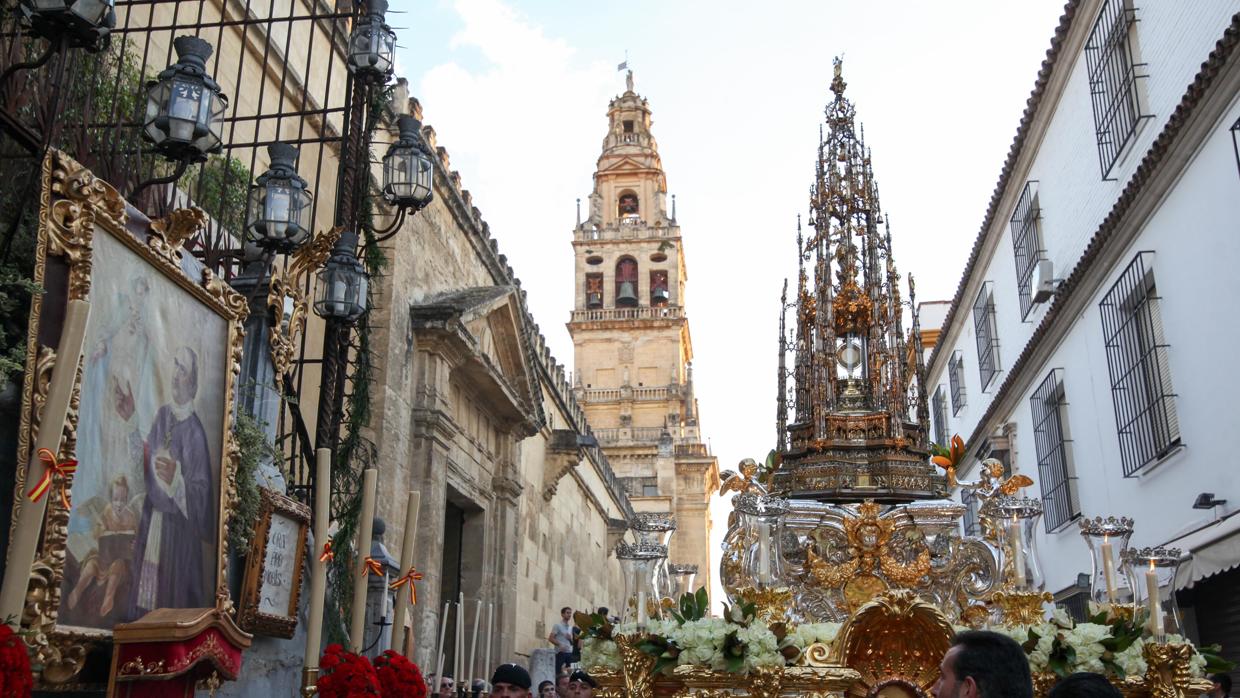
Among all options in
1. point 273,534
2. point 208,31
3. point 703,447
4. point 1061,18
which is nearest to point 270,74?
point 208,31

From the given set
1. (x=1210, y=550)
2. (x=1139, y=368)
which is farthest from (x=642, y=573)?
(x=1139, y=368)

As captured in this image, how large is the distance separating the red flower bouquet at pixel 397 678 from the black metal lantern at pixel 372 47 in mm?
4526

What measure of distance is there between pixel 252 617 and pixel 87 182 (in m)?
2.43

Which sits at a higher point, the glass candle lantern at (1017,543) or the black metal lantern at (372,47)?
the black metal lantern at (372,47)

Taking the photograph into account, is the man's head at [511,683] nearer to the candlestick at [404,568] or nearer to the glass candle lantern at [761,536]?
the candlestick at [404,568]

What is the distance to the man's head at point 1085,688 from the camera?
2.78 m

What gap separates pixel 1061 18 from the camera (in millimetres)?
13680

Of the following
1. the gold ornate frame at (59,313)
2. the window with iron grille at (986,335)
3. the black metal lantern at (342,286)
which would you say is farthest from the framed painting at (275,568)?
the window with iron grille at (986,335)

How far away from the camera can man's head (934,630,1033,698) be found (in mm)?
2877

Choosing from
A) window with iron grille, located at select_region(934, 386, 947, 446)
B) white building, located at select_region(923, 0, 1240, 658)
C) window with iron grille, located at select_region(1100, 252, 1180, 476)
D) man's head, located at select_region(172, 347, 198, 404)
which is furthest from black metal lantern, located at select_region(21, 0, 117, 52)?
window with iron grille, located at select_region(934, 386, 947, 446)

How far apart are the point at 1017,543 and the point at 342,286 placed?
14.4 feet

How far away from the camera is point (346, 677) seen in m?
4.42

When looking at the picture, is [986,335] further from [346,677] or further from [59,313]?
[59,313]

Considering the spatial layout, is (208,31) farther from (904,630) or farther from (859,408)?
(904,630)
